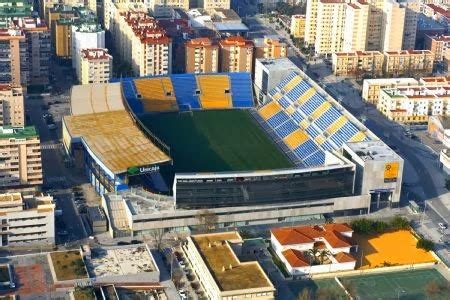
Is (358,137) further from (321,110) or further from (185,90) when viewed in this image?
(185,90)

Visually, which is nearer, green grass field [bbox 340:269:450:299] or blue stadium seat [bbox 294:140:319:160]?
green grass field [bbox 340:269:450:299]

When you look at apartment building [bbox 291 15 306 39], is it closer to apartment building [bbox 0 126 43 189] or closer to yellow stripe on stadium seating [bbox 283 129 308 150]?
yellow stripe on stadium seating [bbox 283 129 308 150]

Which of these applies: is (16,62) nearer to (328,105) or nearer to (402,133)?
(328,105)

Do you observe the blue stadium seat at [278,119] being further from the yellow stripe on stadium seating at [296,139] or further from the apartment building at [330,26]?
the apartment building at [330,26]

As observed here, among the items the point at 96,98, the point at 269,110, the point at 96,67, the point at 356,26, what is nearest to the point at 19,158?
the point at 96,98

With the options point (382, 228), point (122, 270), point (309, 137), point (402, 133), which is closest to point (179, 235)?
point (122, 270)

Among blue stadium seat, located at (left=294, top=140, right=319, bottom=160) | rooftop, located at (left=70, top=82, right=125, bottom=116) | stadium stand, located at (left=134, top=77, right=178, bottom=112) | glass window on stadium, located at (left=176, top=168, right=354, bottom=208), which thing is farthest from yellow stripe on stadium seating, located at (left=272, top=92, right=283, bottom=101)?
glass window on stadium, located at (left=176, top=168, right=354, bottom=208)
